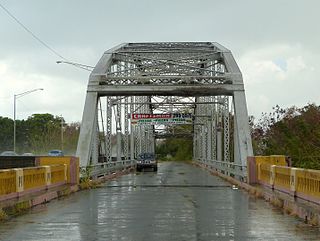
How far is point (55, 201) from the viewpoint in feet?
64.8

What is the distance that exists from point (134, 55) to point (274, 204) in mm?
26285

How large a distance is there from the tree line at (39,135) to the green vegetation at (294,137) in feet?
118

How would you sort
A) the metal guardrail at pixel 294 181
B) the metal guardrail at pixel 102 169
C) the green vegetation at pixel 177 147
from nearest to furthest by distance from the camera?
the metal guardrail at pixel 294 181, the metal guardrail at pixel 102 169, the green vegetation at pixel 177 147

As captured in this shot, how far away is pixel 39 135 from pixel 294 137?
238ft

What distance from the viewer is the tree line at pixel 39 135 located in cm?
9219

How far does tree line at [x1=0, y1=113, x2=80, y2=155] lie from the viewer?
92.2 metres

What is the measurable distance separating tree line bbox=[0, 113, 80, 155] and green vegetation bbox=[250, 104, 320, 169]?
36097 mm

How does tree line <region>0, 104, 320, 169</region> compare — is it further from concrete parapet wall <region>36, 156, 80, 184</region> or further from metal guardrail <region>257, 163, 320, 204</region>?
concrete parapet wall <region>36, 156, 80, 184</region>

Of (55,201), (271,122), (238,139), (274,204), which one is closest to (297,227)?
(274,204)

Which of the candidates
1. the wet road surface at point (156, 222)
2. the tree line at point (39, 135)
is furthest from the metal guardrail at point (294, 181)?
the tree line at point (39, 135)

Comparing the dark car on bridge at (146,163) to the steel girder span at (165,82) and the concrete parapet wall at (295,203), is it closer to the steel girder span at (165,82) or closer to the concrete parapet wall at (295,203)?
the steel girder span at (165,82)

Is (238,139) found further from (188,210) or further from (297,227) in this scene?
(297,227)

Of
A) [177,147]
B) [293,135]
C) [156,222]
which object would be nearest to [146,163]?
[293,135]

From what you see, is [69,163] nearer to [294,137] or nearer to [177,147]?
[294,137]
